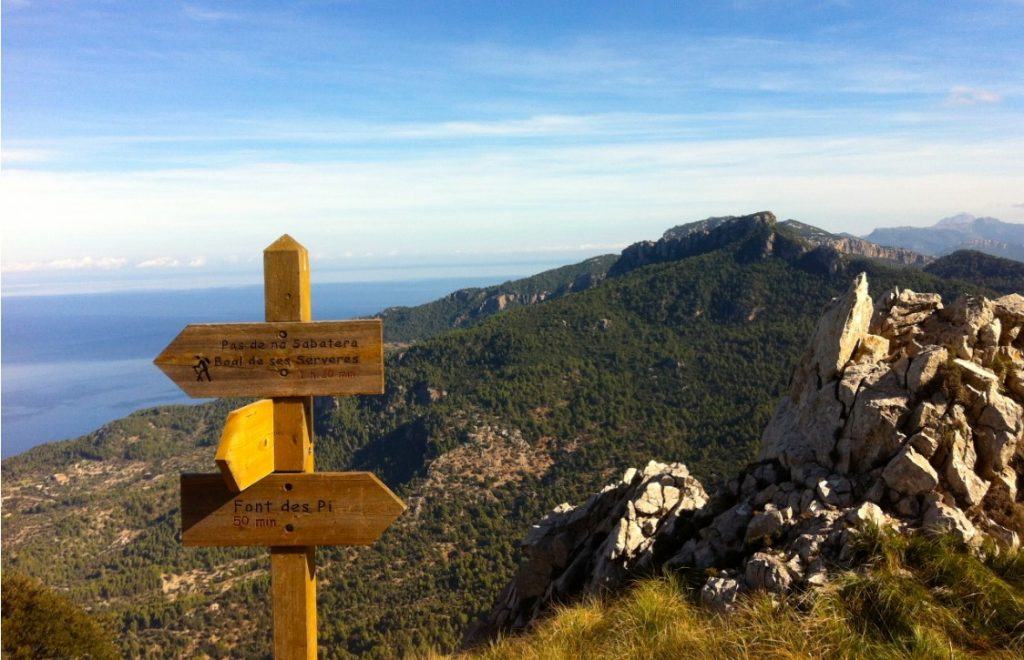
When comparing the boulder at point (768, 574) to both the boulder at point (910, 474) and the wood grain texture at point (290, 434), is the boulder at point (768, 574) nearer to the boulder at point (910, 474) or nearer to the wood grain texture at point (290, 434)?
the boulder at point (910, 474)

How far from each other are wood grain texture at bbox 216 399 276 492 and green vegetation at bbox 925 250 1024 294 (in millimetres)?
73263

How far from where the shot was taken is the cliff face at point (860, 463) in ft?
18.5

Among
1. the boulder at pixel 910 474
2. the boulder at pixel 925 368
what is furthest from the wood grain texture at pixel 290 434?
the boulder at pixel 925 368

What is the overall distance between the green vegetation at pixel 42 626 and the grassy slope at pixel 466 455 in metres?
11.7

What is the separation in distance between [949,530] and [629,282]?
277 ft

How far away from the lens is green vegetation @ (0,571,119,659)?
14.8 m

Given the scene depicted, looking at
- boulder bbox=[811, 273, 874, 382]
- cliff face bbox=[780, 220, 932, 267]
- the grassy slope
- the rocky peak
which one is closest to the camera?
boulder bbox=[811, 273, 874, 382]

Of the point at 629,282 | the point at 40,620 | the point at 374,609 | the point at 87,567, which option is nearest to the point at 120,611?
the point at 87,567

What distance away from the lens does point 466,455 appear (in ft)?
192

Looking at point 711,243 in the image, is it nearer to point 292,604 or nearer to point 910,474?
point 910,474

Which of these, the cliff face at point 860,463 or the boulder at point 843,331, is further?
the boulder at point 843,331

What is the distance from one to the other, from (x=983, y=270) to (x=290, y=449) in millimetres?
83859

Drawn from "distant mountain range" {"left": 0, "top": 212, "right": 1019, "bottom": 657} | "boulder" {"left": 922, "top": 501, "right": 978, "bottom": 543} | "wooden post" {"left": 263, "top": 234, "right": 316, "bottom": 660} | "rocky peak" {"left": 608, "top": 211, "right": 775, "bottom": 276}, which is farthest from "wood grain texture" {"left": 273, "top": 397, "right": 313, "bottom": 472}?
"rocky peak" {"left": 608, "top": 211, "right": 775, "bottom": 276}

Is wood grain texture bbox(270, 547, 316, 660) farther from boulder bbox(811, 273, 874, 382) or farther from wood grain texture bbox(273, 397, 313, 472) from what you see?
boulder bbox(811, 273, 874, 382)
